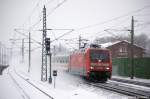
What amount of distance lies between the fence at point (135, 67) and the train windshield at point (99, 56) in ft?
24.9

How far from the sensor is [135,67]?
35875 mm

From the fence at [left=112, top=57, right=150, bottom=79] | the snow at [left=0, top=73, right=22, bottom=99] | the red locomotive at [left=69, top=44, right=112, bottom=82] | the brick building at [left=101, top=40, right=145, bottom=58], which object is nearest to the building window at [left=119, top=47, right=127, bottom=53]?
the brick building at [left=101, top=40, right=145, bottom=58]

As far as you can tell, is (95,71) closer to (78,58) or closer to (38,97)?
(78,58)

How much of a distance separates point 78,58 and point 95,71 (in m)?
4.48

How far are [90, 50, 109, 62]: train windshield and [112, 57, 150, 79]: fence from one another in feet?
24.9

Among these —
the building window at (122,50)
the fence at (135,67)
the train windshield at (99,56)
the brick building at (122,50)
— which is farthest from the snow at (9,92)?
the building window at (122,50)

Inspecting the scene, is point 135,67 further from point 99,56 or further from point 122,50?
point 122,50

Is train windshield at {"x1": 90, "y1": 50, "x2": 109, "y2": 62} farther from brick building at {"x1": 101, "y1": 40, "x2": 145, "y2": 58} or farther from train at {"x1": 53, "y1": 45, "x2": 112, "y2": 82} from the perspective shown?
brick building at {"x1": 101, "y1": 40, "x2": 145, "y2": 58}

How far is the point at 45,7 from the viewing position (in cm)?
2852

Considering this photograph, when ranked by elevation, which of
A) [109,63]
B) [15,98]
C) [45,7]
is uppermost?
A: [45,7]

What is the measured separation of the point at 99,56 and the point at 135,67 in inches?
409

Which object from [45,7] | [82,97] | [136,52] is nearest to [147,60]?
[45,7]

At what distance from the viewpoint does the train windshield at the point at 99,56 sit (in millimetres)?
26767

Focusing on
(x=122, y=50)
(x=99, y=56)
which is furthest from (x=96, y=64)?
(x=122, y=50)
